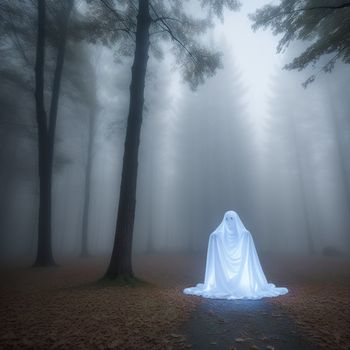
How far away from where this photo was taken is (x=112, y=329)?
13.6ft

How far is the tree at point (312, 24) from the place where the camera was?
847 centimetres

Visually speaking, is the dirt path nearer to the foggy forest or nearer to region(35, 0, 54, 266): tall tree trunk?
the foggy forest

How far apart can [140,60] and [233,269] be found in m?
8.29

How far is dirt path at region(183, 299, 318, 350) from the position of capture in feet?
12.2

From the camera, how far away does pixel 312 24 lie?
29.1ft

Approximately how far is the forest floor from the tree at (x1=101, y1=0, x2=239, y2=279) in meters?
1.64

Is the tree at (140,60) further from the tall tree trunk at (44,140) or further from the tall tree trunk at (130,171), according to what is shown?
the tall tree trunk at (44,140)

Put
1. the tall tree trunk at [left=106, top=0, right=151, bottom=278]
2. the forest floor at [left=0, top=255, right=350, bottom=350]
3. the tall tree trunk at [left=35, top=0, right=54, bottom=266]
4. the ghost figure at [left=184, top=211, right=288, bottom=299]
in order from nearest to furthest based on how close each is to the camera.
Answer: the forest floor at [left=0, top=255, right=350, bottom=350] → the ghost figure at [left=184, top=211, right=288, bottom=299] → the tall tree trunk at [left=106, top=0, right=151, bottom=278] → the tall tree trunk at [left=35, top=0, right=54, bottom=266]

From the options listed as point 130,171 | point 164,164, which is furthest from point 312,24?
point 164,164

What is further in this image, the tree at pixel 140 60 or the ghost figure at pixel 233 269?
the tree at pixel 140 60

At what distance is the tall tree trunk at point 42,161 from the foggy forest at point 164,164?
0.06 m

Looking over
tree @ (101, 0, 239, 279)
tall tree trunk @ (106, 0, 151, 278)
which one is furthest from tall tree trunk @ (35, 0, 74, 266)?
tall tree trunk @ (106, 0, 151, 278)

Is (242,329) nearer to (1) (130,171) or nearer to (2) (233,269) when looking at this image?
(2) (233,269)

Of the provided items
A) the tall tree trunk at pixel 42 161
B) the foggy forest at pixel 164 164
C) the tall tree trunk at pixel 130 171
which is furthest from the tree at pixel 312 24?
the tall tree trunk at pixel 42 161
